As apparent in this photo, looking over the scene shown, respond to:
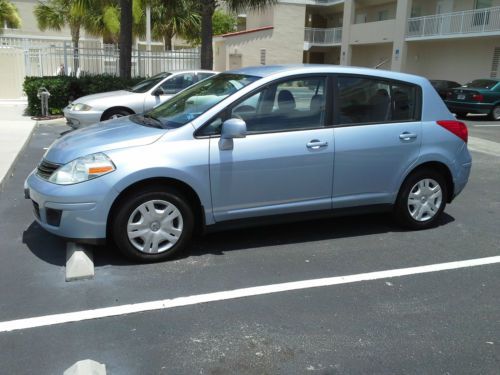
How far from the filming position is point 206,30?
16078mm

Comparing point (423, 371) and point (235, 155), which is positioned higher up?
point (235, 155)

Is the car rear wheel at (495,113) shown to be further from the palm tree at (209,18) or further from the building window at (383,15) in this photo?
the building window at (383,15)

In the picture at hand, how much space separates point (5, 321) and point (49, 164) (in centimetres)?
150

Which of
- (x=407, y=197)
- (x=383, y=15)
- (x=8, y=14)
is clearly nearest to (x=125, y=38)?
(x=407, y=197)

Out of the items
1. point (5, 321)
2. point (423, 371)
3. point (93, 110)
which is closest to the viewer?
point (423, 371)

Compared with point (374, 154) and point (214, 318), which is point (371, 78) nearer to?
point (374, 154)

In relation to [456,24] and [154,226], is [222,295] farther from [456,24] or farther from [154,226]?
[456,24]

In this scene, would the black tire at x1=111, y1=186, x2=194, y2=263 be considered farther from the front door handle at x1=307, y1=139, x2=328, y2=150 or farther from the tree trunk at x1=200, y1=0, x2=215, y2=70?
the tree trunk at x1=200, y1=0, x2=215, y2=70

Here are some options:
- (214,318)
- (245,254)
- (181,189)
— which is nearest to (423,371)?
(214,318)

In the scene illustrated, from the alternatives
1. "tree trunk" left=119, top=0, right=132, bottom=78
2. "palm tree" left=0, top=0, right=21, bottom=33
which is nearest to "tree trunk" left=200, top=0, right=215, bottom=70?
"tree trunk" left=119, top=0, right=132, bottom=78

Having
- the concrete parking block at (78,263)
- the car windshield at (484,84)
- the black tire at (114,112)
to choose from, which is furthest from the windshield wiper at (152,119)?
the car windshield at (484,84)

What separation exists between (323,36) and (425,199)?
115ft

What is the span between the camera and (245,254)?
4.81 m

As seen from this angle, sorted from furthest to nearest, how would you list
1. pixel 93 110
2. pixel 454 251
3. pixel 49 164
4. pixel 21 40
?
pixel 21 40, pixel 93 110, pixel 454 251, pixel 49 164
